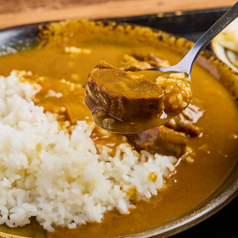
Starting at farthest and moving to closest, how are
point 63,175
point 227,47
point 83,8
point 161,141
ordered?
point 83,8 → point 227,47 → point 161,141 → point 63,175

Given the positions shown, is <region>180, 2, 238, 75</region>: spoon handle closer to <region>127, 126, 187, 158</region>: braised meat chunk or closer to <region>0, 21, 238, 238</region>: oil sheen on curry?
<region>0, 21, 238, 238</region>: oil sheen on curry

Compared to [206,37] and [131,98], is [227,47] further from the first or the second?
[131,98]

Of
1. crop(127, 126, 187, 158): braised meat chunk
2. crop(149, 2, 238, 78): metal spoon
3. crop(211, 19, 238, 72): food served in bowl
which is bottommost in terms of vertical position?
crop(127, 126, 187, 158): braised meat chunk

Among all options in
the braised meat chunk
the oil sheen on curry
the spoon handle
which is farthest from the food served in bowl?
the braised meat chunk

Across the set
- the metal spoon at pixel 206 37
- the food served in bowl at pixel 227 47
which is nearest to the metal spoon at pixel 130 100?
the metal spoon at pixel 206 37

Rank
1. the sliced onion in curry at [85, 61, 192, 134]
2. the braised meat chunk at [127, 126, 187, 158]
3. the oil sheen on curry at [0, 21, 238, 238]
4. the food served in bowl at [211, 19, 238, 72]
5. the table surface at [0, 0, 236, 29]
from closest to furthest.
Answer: the sliced onion in curry at [85, 61, 192, 134] → the oil sheen on curry at [0, 21, 238, 238] → the braised meat chunk at [127, 126, 187, 158] → the food served in bowl at [211, 19, 238, 72] → the table surface at [0, 0, 236, 29]

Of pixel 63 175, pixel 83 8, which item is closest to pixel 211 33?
pixel 63 175

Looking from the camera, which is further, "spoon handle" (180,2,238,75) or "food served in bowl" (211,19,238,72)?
"food served in bowl" (211,19,238,72)
